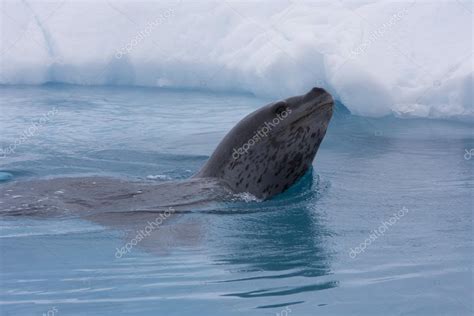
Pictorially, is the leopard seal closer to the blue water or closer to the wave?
the blue water

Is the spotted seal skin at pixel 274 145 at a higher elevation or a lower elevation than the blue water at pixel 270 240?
higher

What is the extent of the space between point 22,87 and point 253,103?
3744 mm

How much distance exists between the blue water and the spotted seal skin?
177mm

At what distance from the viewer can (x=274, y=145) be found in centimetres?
596

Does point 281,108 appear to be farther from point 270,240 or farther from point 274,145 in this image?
point 270,240

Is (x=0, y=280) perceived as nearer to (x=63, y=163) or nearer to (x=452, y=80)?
(x=63, y=163)

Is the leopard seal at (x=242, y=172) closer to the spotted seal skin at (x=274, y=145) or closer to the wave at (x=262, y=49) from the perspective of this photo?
the spotted seal skin at (x=274, y=145)

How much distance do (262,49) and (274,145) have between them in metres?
5.75

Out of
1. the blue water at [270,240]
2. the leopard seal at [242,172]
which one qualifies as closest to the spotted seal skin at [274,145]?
the leopard seal at [242,172]

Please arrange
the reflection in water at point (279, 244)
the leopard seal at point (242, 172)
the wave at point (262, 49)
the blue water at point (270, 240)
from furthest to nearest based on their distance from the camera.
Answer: the wave at point (262, 49)
the leopard seal at point (242, 172)
the reflection in water at point (279, 244)
the blue water at point (270, 240)

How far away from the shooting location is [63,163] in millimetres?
7629

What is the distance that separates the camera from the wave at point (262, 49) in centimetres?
960

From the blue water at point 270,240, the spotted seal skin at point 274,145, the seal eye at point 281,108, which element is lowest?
the blue water at point 270,240

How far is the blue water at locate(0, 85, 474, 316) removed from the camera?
12.7 ft
